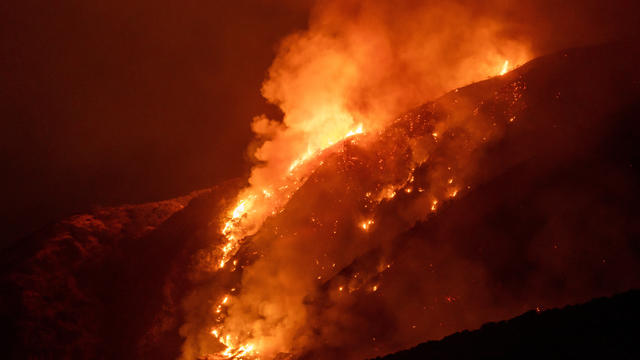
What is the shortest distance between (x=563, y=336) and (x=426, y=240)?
238 inches

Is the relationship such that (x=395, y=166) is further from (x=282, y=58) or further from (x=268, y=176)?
(x=282, y=58)

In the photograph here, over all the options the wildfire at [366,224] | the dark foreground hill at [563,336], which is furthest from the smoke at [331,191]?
the dark foreground hill at [563,336]

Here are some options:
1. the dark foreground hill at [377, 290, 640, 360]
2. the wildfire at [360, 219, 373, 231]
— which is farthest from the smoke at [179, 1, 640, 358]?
the dark foreground hill at [377, 290, 640, 360]

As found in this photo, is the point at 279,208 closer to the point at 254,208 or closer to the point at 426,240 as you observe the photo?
the point at 254,208

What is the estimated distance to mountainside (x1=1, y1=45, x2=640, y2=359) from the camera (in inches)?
413

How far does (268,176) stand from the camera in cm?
1791

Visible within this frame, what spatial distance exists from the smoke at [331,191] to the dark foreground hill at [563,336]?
374 centimetres

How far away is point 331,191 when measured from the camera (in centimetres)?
1415

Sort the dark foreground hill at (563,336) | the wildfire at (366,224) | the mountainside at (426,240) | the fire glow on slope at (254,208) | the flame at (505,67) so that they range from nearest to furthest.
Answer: the dark foreground hill at (563,336)
the mountainside at (426,240)
the wildfire at (366,224)
the fire glow on slope at (254,208)
the flame at (505,67)

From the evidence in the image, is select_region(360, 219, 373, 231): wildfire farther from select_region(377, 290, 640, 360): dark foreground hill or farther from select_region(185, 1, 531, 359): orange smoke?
select_region(377, 290, 640, 360): dark foreground hill

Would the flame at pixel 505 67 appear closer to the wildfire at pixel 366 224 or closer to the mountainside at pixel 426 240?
the mountainside at pixel 426 240

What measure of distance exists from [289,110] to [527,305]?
1271cm

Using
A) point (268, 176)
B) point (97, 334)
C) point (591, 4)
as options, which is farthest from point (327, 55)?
point (97, 334)

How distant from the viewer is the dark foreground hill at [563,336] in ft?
17.9
